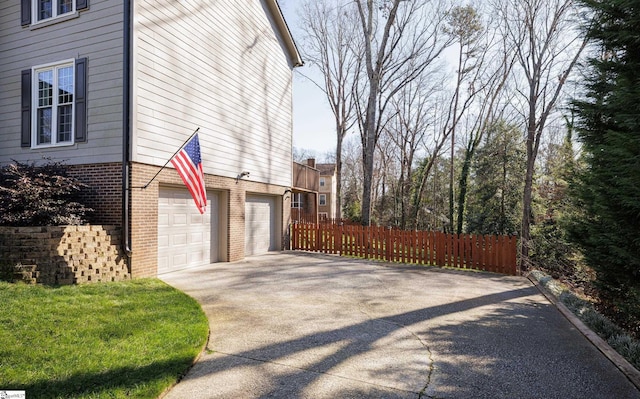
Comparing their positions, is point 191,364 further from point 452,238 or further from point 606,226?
point 452,238

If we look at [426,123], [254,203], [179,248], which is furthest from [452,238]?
[426,123]

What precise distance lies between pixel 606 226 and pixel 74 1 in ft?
36.8

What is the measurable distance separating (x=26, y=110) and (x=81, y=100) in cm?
183

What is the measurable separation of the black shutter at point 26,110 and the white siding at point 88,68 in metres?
0.22

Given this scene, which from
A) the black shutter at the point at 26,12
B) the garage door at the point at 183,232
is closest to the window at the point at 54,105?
the black shutter at the point at 26,12

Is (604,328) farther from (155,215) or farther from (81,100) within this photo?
(81,100)

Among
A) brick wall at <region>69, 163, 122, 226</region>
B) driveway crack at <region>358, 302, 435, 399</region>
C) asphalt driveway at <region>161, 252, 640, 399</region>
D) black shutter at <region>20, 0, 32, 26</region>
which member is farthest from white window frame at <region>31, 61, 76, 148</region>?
driveway crack at <region>358, 302, 435, 399</region>

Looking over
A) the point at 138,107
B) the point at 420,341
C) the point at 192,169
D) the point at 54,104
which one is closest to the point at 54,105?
the point at 54,104

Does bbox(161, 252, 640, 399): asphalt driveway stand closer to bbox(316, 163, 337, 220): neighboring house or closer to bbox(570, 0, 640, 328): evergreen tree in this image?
bbox(570, 0, 640, 328): evergreen tree

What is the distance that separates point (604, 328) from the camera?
476 cm

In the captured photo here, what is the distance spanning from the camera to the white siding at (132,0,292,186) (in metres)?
7.77

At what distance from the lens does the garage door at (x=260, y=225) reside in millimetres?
12188

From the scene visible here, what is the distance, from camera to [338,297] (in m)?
6.67

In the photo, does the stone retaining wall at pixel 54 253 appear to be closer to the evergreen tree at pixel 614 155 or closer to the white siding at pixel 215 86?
the white siding at pixel 215 86
